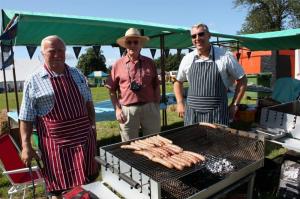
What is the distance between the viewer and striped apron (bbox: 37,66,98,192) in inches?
111

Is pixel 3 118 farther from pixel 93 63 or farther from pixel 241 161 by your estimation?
pixel 93 63

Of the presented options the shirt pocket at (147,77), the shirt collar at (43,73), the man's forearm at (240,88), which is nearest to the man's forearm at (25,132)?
the shirt collar at (43,73)

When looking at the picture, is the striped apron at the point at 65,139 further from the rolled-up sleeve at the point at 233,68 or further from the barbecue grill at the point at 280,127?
the barbecue grill at the point at 280,127

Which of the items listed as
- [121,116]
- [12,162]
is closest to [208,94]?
[121,116]

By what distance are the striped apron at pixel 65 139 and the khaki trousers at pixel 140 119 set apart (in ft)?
3.96

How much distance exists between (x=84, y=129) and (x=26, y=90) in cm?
64

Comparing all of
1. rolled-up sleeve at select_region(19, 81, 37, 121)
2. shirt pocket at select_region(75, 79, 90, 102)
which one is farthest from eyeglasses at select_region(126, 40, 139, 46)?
rolled-up sleeve at select_region(19, 81, 37, 121)

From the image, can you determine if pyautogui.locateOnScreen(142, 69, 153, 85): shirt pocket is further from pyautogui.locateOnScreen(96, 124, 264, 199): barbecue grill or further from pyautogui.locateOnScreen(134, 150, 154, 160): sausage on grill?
pyautogui.locateOnScreen(134, 150, 154, 160): sausage on grill

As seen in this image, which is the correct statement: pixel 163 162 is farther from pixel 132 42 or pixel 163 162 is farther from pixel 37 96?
pixel 132 42

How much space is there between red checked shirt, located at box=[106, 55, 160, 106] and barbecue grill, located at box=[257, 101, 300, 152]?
4.83ft

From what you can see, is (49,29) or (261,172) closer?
(261,172)

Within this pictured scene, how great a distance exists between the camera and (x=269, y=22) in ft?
126

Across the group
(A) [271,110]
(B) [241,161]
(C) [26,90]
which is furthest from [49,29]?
(B) [241,161]

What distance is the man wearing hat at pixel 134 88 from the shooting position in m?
4.08
